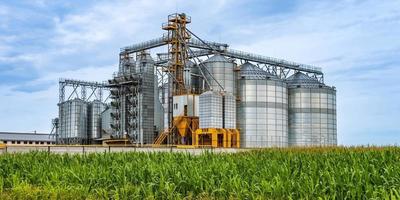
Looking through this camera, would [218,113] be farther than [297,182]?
Yes

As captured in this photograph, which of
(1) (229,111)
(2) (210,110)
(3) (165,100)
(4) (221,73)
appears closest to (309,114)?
(4) (221,73)

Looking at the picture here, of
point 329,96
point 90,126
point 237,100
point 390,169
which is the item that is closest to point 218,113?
point 237,100

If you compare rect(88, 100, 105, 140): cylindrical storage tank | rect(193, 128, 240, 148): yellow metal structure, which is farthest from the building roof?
rect(193, 128, 240, 148): yellow metal structure

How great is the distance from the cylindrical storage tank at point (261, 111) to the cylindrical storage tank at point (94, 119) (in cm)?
2393

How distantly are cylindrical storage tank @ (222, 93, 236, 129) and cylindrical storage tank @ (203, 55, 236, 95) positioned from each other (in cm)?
227

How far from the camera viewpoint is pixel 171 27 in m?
60.6

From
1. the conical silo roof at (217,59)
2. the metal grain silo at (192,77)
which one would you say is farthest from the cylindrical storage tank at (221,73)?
the metal grain silo at (192,77)

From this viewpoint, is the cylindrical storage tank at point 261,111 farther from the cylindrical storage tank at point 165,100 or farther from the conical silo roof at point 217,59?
the cylindrical storage tank at point 165,100

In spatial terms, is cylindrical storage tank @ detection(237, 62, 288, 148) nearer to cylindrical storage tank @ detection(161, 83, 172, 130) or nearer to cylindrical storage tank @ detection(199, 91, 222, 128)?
cylindrical storage tank @ detection(199, 91, 222, 128)

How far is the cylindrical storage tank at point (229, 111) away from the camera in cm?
5856

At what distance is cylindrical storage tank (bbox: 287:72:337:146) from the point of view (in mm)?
69500

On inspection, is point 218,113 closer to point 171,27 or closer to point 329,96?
point 171,27

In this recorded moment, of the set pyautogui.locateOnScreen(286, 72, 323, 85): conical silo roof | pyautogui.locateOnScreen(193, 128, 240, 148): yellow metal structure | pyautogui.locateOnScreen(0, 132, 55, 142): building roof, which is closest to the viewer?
pyautogui.locateOnScreen(193, 128, 240, 148): yellow metal structure

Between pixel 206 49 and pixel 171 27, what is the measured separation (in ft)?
21.7
